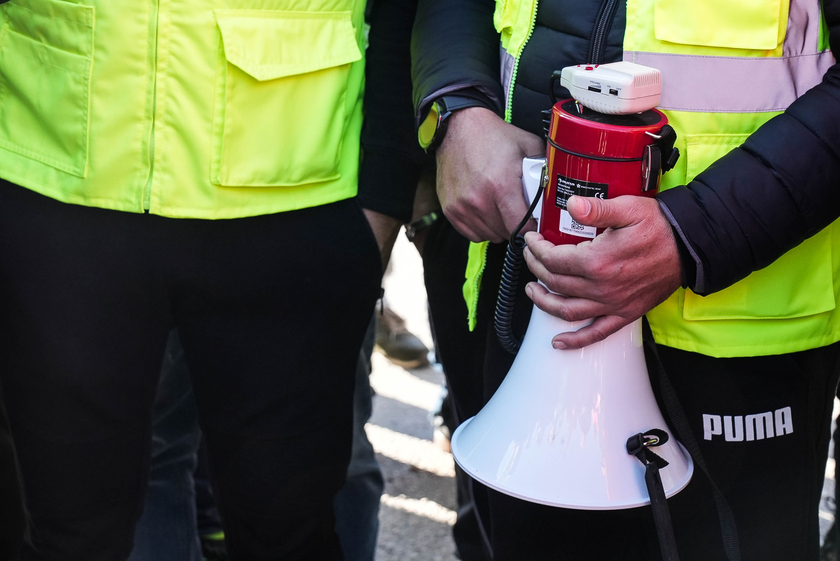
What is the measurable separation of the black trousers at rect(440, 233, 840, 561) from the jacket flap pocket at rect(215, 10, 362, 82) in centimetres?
49

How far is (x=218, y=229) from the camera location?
142cm

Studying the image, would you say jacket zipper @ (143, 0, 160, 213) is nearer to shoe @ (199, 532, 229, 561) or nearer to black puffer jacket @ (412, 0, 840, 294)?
black puffer jacket @ (412, 0, 840, 294)

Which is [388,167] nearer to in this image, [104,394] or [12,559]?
[104,394]

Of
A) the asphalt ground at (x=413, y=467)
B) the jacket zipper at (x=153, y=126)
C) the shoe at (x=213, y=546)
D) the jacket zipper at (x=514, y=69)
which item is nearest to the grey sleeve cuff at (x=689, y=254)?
the jacket zipper at (x=514, y=69)

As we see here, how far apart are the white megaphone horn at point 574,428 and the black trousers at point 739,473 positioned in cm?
9

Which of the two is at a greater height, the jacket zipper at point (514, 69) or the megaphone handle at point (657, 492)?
the jacket zipper at point (514, 69)

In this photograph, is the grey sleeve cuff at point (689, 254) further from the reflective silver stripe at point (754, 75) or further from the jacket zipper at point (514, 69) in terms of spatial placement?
the jacket zipper at point (514, 69)

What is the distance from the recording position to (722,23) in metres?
1.09

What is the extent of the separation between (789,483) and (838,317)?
25cm

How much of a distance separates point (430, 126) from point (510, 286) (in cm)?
32

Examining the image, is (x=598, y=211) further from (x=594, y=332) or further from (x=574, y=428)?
(x=574, y=428)

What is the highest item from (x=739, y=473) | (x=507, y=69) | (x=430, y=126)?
(x=507, y=69)

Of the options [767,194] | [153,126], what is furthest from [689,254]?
[153,126]

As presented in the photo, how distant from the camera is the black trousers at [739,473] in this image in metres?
1.19
